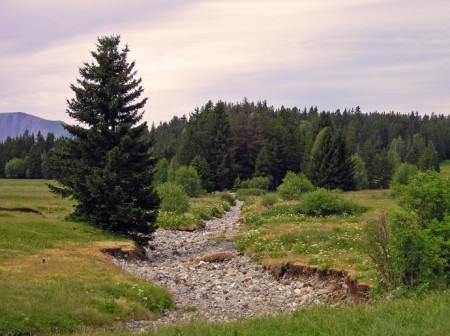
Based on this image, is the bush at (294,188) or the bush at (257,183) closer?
the bush at (294,188)

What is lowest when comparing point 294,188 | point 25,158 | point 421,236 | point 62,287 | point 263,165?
point 62,287

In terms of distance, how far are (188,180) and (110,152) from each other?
3890cm

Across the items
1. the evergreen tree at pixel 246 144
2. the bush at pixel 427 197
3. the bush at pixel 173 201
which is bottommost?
the bush at pixel 173 201

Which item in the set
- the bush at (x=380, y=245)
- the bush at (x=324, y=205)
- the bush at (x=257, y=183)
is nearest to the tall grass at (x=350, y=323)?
the bush at (x=380, y=245)

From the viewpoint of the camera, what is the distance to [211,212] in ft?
172

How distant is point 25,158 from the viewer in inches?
5148

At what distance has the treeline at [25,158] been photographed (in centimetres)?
12850

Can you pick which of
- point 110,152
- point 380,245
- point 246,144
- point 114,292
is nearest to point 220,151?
point 246,144

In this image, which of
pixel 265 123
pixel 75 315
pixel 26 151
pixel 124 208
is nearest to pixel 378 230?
pixel 75 315

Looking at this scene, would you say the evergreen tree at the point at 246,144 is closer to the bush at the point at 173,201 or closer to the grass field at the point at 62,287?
the bush at the point at 173,201

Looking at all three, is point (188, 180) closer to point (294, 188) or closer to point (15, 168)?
point (294, 188)

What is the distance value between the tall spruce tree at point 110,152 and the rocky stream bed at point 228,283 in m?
3.07

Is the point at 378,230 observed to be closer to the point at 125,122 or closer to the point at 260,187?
the point at 125,122

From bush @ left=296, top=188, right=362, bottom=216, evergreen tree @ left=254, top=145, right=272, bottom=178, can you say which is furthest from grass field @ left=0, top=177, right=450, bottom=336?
evergreen tree @ left=254, top=145, right=272, bottom=178
